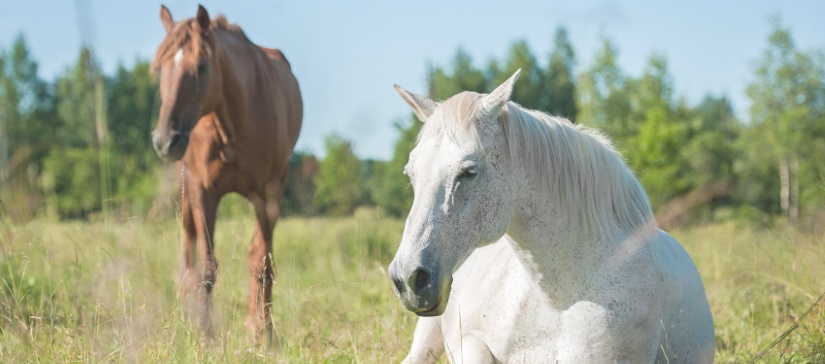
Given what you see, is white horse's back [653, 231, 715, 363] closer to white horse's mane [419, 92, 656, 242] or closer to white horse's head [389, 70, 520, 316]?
white horse's mane [419, 92, 656, 242]

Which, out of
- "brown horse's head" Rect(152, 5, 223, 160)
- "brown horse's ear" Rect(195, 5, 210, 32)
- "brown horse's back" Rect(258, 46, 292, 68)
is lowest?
"brown horse's head" Rect(152, 5, 223, 160)

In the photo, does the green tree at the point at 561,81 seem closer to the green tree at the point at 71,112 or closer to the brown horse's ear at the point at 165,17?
the green tree at the point at 71,112

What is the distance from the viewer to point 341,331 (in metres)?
5.02

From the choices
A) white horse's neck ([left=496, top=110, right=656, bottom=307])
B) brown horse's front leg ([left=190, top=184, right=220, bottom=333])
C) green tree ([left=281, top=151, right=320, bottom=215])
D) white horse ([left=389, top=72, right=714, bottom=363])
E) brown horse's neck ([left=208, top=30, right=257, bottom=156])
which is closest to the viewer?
white horse ([left=389, top=72, right=714, bottom=363])

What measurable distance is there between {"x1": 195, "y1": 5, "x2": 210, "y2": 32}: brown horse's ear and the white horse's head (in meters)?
2.74

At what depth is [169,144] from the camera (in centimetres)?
438

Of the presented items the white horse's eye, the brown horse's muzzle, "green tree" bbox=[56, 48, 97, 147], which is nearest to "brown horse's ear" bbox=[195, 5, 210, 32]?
the brown horse's muzzle

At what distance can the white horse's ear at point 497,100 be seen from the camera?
2592 mm

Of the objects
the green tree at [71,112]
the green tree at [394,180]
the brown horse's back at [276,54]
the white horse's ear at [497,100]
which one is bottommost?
the green tree at [394,180]

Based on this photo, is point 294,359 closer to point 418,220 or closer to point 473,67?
point 418,220

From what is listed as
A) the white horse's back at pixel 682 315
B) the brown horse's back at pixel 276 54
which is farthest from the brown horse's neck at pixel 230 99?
the white horse's back at pixel 682 315

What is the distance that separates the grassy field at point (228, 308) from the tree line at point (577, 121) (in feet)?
35.9

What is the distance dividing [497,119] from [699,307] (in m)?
1.38

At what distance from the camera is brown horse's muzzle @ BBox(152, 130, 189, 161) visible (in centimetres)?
436
